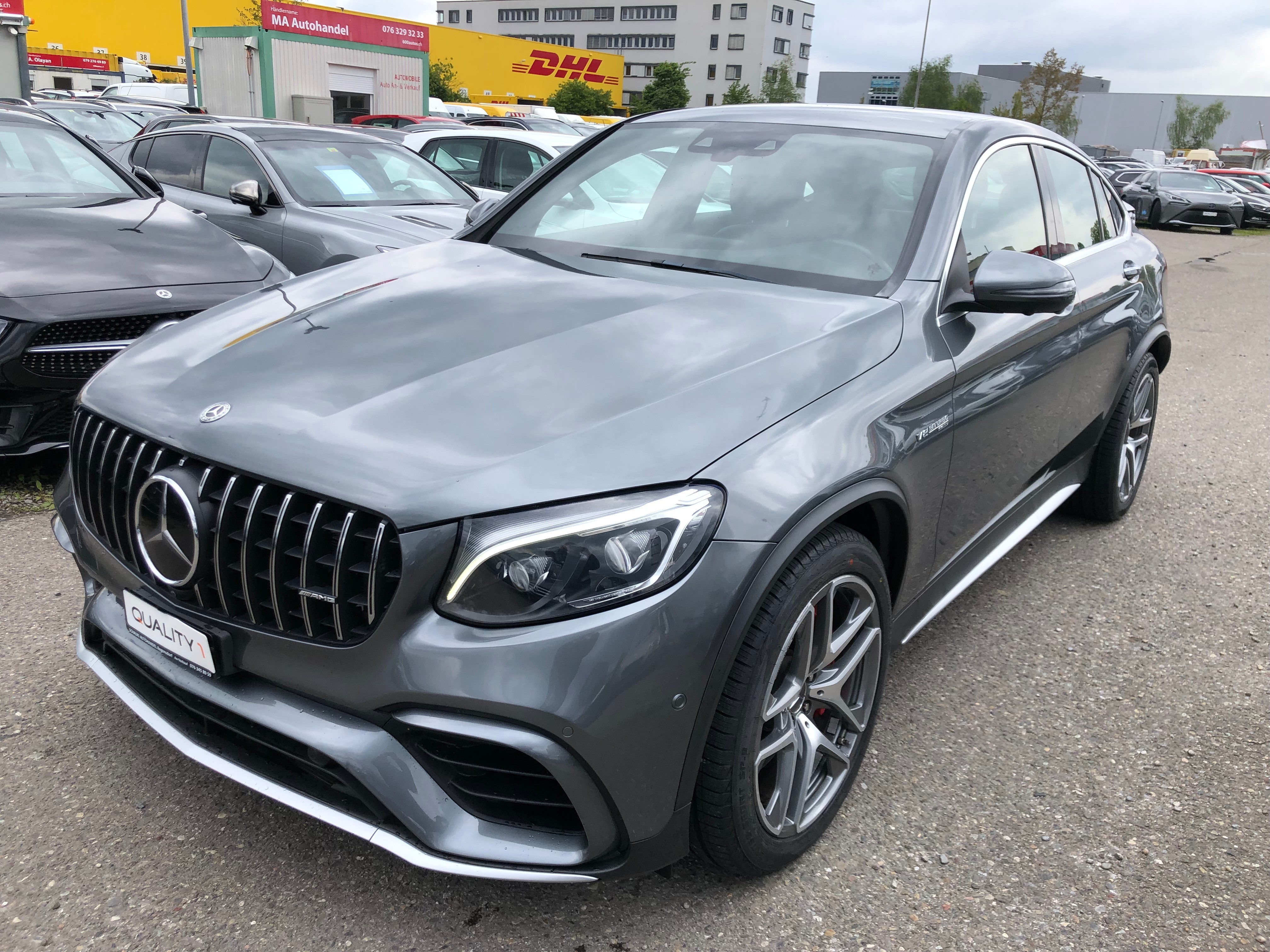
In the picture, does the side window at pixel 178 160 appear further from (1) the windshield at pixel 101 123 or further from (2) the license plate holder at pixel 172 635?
(2) the license plate holder at pixel 172 635

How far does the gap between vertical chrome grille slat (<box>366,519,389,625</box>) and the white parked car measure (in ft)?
28.6

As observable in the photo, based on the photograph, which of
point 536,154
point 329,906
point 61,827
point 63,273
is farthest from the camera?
point 536,154

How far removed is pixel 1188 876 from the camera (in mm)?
2305

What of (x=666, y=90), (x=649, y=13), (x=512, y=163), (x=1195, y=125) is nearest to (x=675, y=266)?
(x=512, y=163)

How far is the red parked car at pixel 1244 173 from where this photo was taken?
28.2 meters

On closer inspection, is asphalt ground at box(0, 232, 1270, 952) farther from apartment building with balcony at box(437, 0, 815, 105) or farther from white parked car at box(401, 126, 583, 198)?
apartment building with balcony at box(437, 0, 815, 105)

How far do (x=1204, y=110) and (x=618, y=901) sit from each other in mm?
115670

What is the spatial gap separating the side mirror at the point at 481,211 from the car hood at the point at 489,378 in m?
0.70

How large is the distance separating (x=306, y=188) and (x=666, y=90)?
274ft

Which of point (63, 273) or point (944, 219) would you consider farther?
point (63, 273)

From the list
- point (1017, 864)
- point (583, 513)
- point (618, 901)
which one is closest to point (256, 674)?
point (583, 513)

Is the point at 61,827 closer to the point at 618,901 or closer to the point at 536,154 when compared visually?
the point at 618,901

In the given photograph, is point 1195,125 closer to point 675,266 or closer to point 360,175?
point 360,175

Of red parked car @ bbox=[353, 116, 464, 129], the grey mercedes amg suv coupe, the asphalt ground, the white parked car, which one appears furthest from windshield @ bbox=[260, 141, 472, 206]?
red parked car @ bbox=[353, 116, 464, 129]
